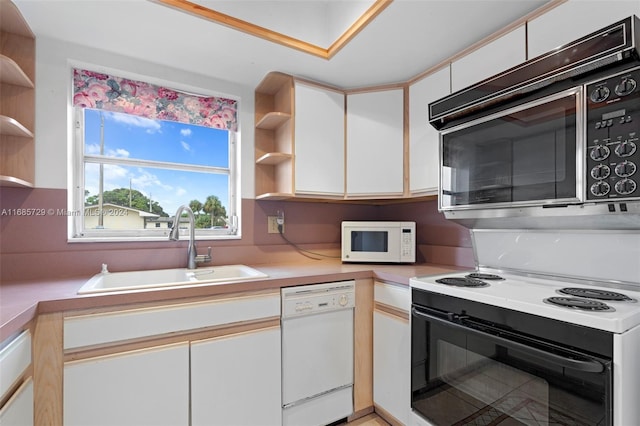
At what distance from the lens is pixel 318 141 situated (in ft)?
6.70

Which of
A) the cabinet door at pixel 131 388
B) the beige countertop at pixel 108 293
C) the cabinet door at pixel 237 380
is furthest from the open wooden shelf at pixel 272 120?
the cabinet door at pixel 131 388

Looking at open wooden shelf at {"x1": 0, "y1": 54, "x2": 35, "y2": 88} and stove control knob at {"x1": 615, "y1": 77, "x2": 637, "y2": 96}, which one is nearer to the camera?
stove control knob at {"x1": 615, "y1": 77, "x2": 637, "y2": 96}

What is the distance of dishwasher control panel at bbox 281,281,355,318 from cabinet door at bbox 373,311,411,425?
23 cm

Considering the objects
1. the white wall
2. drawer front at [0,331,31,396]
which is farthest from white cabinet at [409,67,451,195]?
drawer front at [0,331,31,396]

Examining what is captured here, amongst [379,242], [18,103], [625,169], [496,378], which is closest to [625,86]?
[625,169]

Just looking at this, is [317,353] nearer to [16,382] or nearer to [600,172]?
[16,382]

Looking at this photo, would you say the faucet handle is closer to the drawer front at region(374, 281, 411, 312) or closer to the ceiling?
the drawer front at region(374, 281, 411, 312)

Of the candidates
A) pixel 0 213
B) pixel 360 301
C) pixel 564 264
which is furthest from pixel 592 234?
pixel 0 213

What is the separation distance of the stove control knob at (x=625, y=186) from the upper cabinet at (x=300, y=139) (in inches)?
54.7

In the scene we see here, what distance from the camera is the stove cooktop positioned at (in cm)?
89

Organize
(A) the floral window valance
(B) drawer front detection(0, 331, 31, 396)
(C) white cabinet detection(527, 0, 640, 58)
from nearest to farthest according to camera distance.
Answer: (B) drawer front detection(0, 331, 31, 396) < (C) white cabinet detection(527, 0, 640, 58) < (A) the floral window valance

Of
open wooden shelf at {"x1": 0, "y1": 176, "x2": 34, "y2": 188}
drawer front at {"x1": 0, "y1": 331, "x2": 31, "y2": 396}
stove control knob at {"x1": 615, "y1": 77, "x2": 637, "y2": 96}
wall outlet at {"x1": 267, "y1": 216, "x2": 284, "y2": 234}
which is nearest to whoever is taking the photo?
drawer front at {"x1": 0, "y1": 331, "x2": 31, "y2": 396}

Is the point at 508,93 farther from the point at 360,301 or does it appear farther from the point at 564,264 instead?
the point at 360,301

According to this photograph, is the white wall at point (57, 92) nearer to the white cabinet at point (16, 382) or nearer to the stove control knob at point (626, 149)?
the white cabinet at point (16, 382)
